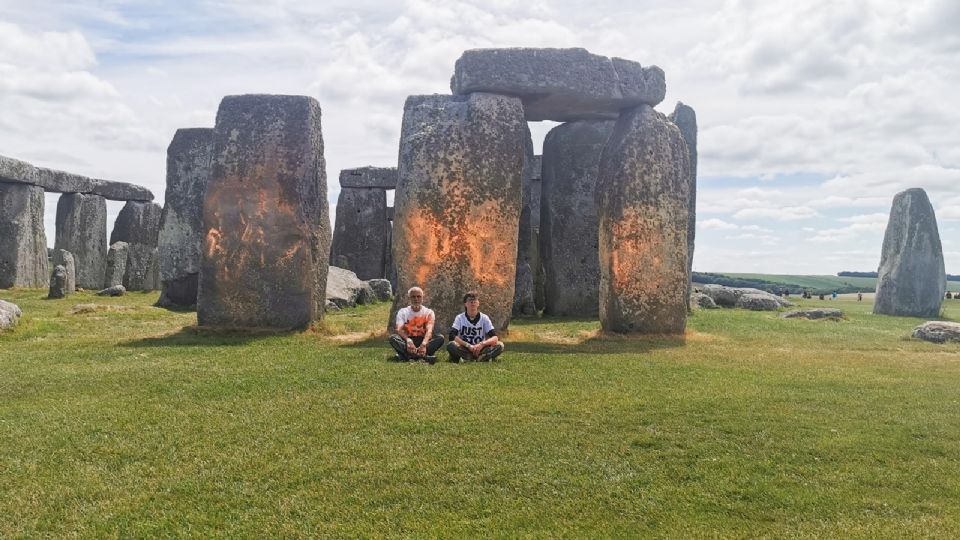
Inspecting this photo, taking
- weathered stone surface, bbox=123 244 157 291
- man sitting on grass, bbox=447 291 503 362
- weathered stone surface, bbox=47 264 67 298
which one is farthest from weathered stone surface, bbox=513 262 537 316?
weathered stone surface, bbox=123 244 157 291

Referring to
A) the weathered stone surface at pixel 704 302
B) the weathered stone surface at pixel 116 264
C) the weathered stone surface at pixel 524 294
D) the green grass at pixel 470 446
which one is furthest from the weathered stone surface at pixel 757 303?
the weathered stone surface at pixel 116 264

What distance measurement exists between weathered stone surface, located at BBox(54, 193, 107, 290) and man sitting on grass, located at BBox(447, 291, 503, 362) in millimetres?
17774

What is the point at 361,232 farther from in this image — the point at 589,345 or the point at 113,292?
the point at 589,345

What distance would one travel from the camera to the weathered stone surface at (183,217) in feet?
53.9

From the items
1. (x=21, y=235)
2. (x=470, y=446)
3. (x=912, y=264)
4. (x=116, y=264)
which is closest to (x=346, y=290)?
(x=116, y=264)

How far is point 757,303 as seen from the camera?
64.6ft

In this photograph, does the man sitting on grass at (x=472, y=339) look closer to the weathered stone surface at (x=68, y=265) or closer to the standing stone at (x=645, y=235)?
the standing stone at (x=645, y=235)

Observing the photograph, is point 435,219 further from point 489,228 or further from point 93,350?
point 93,350

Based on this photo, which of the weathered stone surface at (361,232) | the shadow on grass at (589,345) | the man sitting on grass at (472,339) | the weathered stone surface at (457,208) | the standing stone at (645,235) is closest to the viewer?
the man sitting on grass at (472,339)

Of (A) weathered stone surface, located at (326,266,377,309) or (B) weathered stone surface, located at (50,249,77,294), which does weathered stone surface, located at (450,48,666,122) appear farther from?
(B) weathered stone surface, located at (50,249,77,294)

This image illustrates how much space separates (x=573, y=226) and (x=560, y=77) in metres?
4.72

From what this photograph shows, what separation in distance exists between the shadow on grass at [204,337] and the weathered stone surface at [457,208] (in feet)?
6.22

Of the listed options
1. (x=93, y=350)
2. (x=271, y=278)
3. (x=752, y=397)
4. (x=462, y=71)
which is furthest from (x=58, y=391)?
(x=462, y=71)

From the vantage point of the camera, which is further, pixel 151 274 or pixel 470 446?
pixel 151 274
